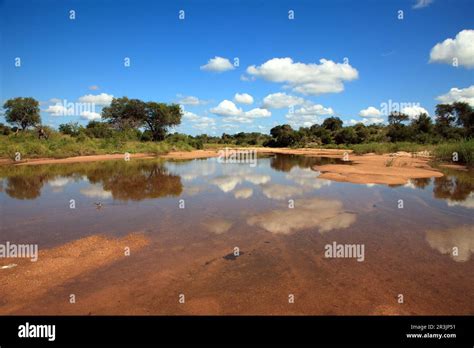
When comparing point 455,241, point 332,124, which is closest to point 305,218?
point 455,241

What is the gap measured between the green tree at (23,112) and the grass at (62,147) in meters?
7.67

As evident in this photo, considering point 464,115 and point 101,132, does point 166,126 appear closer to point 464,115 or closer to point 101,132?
point 101,132

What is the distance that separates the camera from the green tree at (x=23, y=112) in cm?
4019

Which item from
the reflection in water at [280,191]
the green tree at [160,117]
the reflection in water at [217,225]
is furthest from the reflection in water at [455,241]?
the green tree at [160,117]

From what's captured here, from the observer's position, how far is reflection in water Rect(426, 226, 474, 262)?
215 inches

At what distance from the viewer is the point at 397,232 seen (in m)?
6.77

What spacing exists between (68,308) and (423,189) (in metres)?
13.6

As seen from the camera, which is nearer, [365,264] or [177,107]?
[365,264]

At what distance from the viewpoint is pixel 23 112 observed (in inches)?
1606

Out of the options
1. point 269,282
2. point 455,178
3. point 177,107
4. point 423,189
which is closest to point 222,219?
point 269,282
